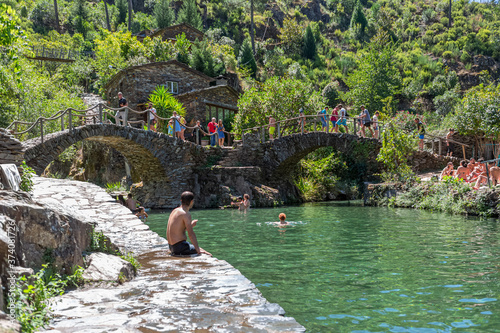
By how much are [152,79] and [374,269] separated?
24627 mm

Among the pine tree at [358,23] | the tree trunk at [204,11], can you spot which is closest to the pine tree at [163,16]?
the tree trunk at [204,11]

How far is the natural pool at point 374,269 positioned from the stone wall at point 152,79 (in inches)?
674

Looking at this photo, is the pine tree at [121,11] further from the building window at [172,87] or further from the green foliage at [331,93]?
the building window at [172,87]

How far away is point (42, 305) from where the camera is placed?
3643mm

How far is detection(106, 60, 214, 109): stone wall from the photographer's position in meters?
29.1

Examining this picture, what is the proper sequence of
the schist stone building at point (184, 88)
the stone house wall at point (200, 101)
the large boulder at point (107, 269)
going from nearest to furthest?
the large boulder at point (107, 269) → the stone house wall at point (200, 101) → the schist stone building at point (184, 88)

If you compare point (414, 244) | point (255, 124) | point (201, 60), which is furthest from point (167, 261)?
point (201, 60)

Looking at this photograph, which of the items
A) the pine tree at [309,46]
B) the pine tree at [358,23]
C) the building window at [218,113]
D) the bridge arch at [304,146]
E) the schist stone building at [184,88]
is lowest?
the bridge arch at [304,146]

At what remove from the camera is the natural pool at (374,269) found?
16.8 feet

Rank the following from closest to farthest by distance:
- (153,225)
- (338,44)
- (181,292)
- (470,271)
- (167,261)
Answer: (181,292), (167,261), (470,271), (153,225), (338,44)

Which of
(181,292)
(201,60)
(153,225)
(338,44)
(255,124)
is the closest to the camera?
(181,292)

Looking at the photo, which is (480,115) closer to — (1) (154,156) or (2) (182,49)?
(1) (154,156)

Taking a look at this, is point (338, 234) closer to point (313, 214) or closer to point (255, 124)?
point (313, 214)

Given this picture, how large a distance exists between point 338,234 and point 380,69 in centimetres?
3371
